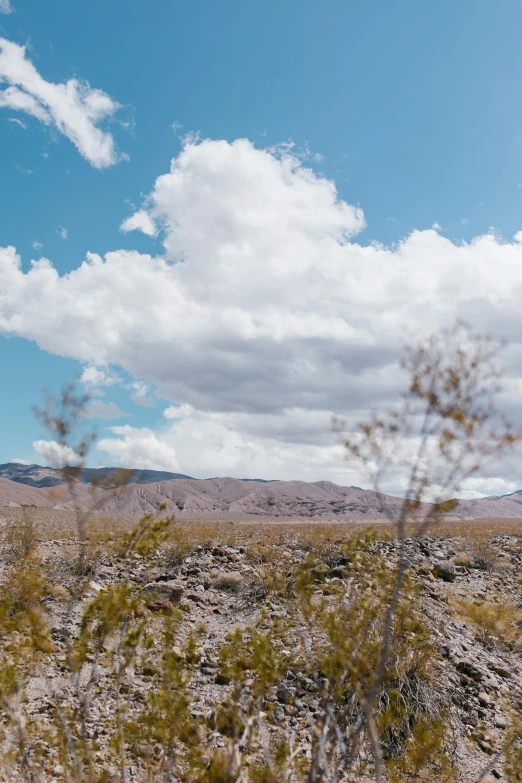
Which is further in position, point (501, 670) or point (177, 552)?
point (177, 552)

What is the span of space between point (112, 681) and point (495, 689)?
5391 millimetres

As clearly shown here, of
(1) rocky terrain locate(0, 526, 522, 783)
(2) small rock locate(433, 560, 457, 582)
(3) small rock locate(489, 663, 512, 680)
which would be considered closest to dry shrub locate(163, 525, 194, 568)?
(1) rocky terrain locate(0, 526, 522, 783)

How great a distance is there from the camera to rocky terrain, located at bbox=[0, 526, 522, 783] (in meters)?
5.42

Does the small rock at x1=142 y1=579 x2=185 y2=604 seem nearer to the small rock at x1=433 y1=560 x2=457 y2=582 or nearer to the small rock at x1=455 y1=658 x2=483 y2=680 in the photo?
the small rock at x1=455 y1=658 x2=483 y2=680

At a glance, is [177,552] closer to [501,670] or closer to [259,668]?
[501,670]

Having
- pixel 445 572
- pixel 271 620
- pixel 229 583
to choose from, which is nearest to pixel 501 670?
pixel 271 620

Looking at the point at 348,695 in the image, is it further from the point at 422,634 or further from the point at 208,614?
the point at 208,614

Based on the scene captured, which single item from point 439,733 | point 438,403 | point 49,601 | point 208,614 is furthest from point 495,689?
point 49,601

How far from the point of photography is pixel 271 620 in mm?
8445

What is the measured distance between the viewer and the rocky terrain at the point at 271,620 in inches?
213

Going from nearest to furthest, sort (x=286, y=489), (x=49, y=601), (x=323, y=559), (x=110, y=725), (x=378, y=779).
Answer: (x=378, y=779) < (x=110, y=725) < (x=49, y=601) < (x=323, y=559) < (x=286, y=489)

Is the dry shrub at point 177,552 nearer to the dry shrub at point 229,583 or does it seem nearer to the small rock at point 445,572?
the dry shrub at point 229,583

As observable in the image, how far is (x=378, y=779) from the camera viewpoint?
9.61ft

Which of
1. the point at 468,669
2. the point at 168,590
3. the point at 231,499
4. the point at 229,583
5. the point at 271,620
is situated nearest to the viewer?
the point at 468,669
